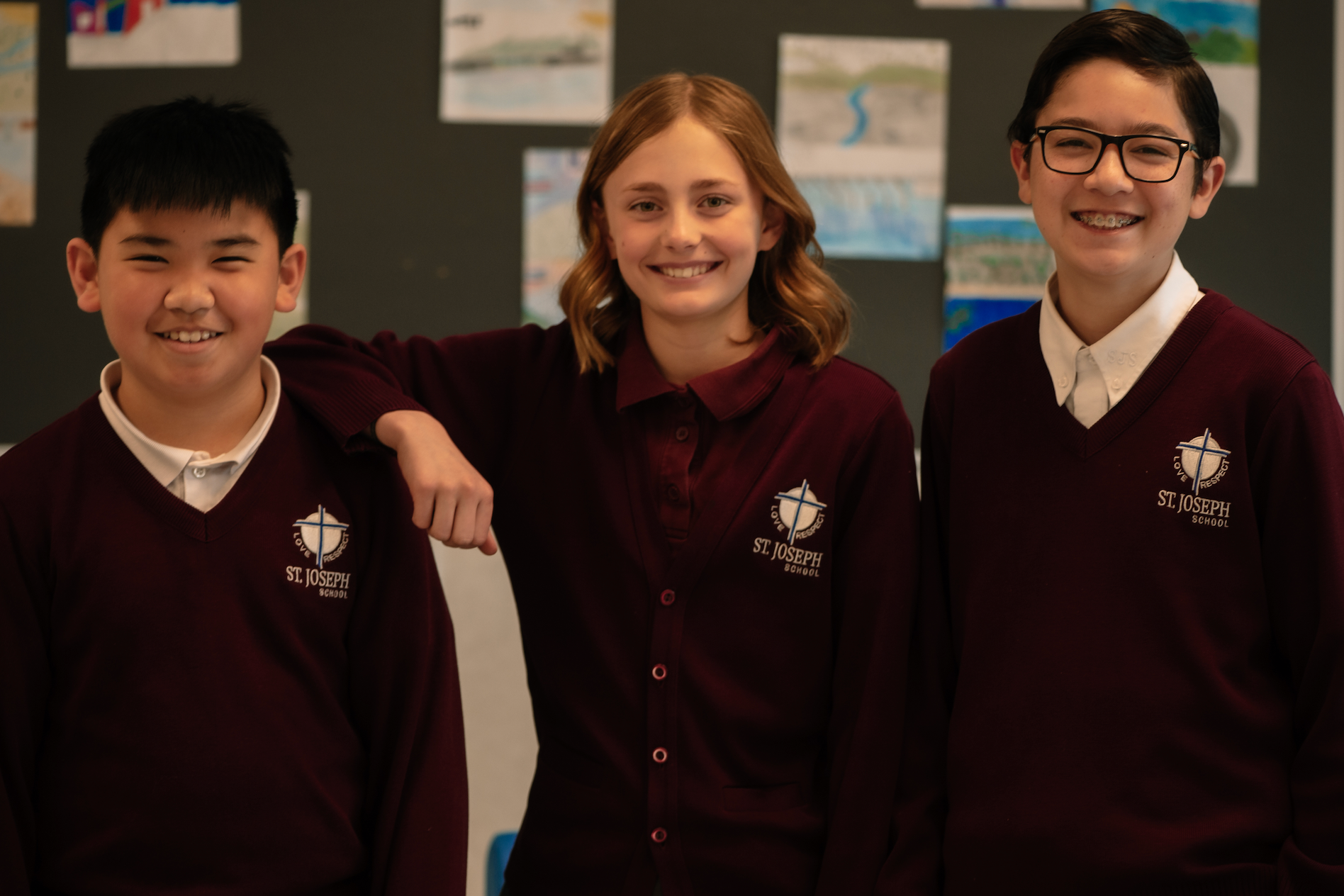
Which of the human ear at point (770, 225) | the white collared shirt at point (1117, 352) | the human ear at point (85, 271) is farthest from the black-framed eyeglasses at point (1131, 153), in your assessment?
the human ear at point (85, 271)

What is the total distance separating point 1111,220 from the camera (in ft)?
4.21

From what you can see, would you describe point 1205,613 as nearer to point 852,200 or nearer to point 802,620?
point 802,620

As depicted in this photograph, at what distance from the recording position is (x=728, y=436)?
1427 millimetres

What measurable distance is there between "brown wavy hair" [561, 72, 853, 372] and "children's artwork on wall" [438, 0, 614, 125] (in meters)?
0.59

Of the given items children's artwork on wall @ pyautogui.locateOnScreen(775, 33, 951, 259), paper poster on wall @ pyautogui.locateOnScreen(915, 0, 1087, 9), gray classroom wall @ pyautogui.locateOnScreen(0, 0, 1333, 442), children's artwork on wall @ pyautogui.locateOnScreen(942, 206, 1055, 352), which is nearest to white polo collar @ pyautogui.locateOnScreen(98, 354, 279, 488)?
gray classroom wall @ pyautogui.locateOnScreen(0, 0, 1333, 442)

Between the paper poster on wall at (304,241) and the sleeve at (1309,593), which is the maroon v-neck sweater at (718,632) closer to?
the sleeve at (1309,593)

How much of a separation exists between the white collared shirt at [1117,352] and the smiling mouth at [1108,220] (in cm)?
8

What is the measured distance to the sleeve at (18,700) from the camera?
110 cm

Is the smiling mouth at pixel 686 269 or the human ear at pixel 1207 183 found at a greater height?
the human ear at pixel 1207 183

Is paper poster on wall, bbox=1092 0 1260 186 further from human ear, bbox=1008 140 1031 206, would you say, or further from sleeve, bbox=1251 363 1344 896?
sleeve, bbox=1251 363 1344 896

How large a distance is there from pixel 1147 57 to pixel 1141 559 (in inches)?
21.9

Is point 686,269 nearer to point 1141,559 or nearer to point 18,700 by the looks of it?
point 1141,559

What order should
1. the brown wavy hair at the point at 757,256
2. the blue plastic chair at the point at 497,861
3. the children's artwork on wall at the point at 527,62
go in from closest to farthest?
the brown wavy hair at the point at 757,256
the blue plastic chair at the point at 497,861
the children's artwork on wall at the point at 527,62

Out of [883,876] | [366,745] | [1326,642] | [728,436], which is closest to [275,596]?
[366,745]
